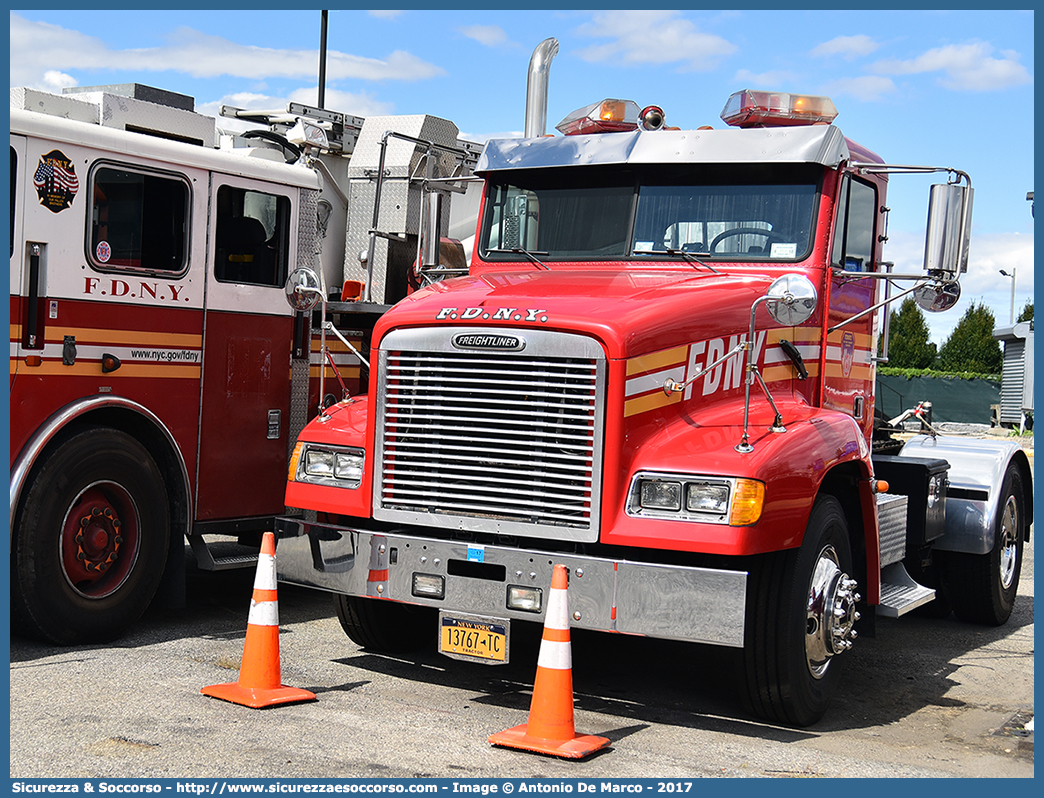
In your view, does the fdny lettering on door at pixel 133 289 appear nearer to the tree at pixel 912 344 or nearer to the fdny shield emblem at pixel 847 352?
the fdny shield emblem at pixel 847 352

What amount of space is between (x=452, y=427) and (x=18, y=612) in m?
2.80

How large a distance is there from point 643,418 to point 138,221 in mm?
3553

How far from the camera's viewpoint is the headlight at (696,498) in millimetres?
5512

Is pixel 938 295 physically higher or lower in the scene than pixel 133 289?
higher

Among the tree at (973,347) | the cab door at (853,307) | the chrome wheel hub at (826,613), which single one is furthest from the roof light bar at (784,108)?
the tree at (973,347)

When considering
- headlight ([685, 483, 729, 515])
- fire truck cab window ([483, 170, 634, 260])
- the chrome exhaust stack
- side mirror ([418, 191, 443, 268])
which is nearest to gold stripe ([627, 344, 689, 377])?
headlight ([685, 483, 729, 515])

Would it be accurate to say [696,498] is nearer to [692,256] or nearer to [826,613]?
[826,613]

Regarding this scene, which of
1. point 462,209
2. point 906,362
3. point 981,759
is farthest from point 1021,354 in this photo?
point 981,759

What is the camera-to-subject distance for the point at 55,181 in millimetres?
7039

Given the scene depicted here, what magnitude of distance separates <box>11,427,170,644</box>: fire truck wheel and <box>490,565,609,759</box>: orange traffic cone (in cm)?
293

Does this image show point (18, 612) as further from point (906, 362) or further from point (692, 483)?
point (906, 362)

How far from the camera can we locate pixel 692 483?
565cm

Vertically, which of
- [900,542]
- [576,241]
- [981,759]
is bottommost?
[981,759]

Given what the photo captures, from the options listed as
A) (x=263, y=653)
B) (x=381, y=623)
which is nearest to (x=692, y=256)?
(x=381, y=623)
